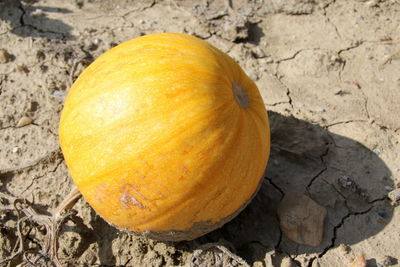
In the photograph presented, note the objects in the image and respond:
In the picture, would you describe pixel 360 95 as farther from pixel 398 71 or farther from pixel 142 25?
pixel 142 25

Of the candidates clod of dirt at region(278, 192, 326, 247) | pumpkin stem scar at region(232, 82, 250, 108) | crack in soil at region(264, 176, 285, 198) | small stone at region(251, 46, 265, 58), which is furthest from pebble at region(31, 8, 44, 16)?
clod of dirt at region(278, 192, 326, 247)

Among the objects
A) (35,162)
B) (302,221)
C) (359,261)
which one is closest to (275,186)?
(302,221)

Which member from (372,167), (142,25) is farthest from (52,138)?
(372,167)

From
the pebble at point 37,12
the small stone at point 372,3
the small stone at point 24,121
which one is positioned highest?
the small stone at point 372,3

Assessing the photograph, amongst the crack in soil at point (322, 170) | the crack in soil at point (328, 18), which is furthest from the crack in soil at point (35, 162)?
the crack in soil at point (328, 18)

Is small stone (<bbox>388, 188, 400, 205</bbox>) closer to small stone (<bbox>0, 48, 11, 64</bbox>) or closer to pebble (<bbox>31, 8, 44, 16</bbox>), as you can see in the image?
small stone (<bbox>0, 48, 11, 64</bbox>)

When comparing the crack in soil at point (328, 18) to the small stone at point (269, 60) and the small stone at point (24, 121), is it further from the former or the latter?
the small stone at point (24, 121)

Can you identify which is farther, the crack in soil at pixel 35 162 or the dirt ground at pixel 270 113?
the crack in soil at pixel 35 162
